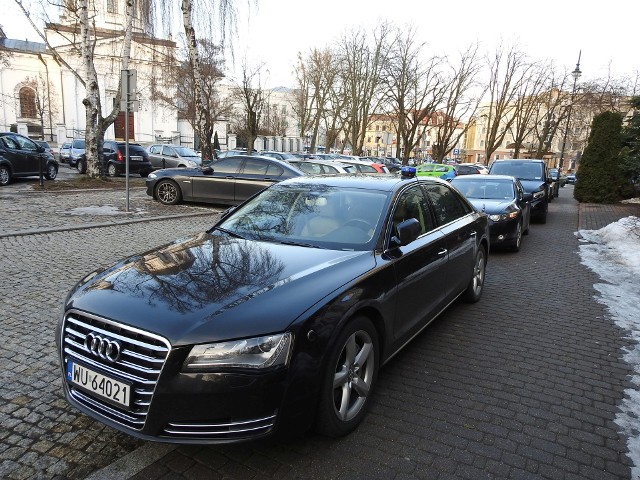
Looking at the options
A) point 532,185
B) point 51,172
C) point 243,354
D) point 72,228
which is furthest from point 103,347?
point 51,172

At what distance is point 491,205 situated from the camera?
30.9ft

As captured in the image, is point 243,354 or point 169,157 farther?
point 169,157

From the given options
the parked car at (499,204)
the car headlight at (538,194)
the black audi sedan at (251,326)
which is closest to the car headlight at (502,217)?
the parked car at (499,204)

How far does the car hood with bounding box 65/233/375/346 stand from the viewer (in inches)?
95.4

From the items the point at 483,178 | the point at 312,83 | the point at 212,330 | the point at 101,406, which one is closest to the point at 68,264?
the point at 101,406

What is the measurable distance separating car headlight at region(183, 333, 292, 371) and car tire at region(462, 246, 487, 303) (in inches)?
150

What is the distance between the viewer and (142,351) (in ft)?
7.79

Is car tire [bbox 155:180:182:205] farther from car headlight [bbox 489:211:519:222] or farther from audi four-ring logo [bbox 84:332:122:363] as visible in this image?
audi four-ring logo [bbox 84:332:122:363]

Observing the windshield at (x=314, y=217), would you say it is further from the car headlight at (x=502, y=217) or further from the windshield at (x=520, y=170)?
the windshield at (x=520, y=170)

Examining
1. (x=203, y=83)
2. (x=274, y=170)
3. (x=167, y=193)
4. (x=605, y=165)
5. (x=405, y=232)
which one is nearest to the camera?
(x=405, y=232)

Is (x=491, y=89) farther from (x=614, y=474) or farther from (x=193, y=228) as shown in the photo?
(x=614, y=474)

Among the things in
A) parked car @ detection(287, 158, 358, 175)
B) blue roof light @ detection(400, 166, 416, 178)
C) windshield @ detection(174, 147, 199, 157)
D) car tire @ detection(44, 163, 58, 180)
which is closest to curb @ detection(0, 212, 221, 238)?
parked car @ detection(287, 158, 358, 175)

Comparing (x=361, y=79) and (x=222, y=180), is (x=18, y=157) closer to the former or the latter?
(x=222, y=180)

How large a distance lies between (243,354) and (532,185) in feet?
45.5
